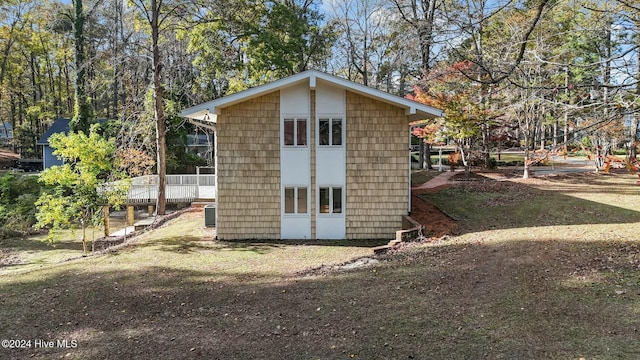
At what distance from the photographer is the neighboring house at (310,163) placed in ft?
40.5

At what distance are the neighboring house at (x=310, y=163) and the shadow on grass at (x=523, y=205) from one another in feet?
8.32

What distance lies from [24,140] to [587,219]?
4890 cm

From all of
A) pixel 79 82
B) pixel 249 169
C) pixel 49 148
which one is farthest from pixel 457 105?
pixel 49 148

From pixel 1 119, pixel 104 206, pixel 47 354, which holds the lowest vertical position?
pixel 47 354

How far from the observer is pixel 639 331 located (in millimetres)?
4648

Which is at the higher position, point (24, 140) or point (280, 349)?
point (24, 140)

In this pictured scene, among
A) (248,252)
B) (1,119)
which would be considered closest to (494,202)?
(248,252)

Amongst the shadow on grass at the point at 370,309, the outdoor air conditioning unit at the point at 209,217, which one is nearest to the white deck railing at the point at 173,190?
the outdoor air conditioning unit at the point at 209,217

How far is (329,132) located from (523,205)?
6944 mm

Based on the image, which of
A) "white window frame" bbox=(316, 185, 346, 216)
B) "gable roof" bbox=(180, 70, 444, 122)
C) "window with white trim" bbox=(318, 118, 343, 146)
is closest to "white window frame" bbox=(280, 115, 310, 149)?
"window with white trim" bbox=(318, 118, 343, 146)

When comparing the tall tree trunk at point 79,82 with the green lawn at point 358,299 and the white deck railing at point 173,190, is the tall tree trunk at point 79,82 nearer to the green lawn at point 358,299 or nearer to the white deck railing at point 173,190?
the white deck railing at point 173,190

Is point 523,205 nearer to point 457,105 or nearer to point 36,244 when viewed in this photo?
point 457,105

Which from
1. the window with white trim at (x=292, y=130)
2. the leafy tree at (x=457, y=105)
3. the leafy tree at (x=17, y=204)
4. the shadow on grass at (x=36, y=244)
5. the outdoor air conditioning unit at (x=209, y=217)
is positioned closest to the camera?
the window with white trim at (x=292, y=130)

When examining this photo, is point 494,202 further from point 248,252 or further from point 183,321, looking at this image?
point 183,321
